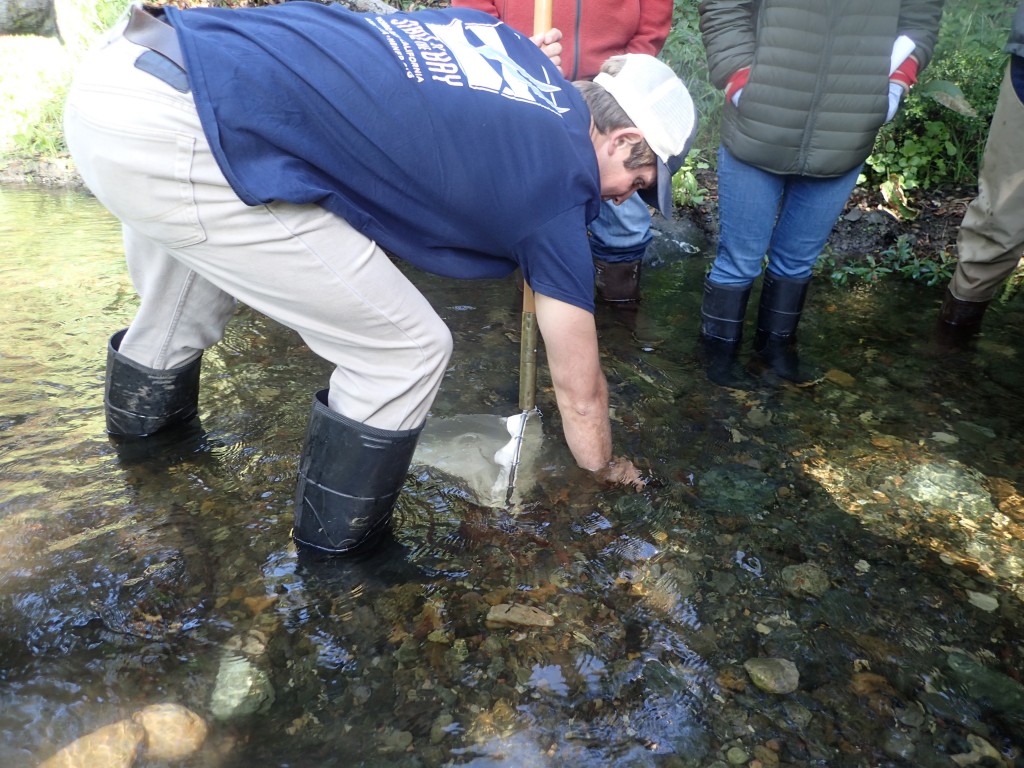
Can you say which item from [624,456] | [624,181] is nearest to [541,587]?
[624,456]

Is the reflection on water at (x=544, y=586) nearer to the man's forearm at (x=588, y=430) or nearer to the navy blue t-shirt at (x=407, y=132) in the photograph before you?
the man's forearm at (x=588, y=430)

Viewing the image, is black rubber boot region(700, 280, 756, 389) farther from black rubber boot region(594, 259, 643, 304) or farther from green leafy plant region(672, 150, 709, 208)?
green leafy plant region(672, 150, 709, 208)

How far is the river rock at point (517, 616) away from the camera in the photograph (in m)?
2.06

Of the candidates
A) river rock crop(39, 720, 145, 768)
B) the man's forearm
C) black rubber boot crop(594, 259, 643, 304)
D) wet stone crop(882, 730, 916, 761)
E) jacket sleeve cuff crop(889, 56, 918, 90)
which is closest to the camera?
river rock crop(39, 720, 145, 768)

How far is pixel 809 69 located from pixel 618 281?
1.51m

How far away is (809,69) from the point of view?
9.48 feet

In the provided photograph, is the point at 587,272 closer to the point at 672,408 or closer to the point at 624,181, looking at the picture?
the point at 624,181

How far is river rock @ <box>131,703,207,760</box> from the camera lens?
1.63 meters

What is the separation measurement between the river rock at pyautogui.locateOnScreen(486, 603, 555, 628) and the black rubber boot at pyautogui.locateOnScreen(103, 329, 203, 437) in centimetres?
128

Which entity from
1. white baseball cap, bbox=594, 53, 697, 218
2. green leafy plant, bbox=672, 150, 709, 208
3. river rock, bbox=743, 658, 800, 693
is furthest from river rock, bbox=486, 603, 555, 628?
green leafy plant, bbox=672, 150, 709, 208

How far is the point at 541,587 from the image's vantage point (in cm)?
219

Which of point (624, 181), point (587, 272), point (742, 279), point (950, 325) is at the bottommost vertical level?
point (950, 325)

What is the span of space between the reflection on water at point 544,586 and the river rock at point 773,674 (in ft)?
0.10

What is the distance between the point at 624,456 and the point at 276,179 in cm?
161
